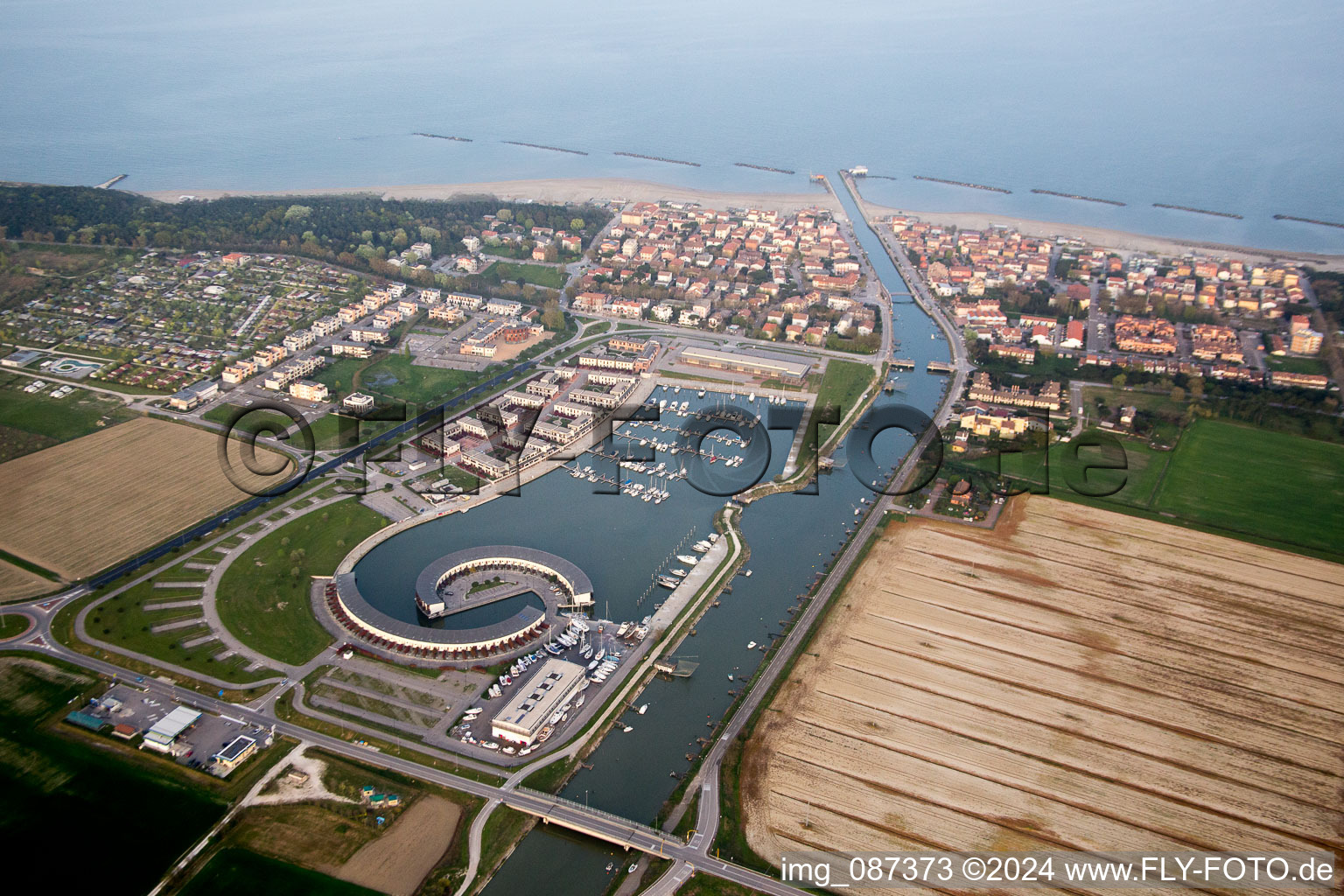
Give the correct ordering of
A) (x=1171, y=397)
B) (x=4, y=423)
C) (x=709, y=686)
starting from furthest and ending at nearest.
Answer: (x=1171, y=397) → (x=4, y=423) → (x=709, y=686)

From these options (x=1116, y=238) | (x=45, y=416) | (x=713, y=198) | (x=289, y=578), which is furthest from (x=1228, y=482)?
(x=713, y=198)

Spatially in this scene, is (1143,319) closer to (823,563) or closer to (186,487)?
(823,563)

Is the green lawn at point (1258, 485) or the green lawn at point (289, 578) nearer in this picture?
the green lawn at point (289, 578)

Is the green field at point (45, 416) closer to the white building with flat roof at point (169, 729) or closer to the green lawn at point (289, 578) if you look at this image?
the green lawn at point (289, 578)

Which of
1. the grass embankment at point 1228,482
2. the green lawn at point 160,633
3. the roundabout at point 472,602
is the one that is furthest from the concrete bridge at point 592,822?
the grass embankment at point 1228,482

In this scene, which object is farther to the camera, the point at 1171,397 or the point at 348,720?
the point at 1171,397

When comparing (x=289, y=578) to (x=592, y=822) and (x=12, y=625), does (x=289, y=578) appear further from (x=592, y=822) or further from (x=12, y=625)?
(x=592, y=822)

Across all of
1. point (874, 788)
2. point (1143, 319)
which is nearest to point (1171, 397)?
point (1143, 319)
